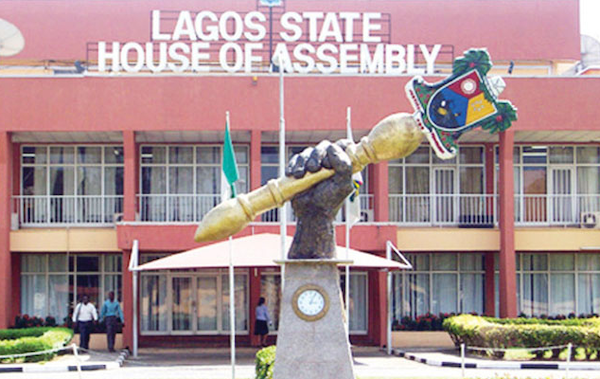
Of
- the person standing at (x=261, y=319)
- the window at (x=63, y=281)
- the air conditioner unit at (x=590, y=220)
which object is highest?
the air conditioner unit at (x=590, y=220)

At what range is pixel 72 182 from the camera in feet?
88.2

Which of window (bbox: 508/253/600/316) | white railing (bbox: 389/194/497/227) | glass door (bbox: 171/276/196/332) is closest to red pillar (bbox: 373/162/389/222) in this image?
white railing (bbox: 389/194/497/227)

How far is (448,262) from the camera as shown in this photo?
2766 centimetres

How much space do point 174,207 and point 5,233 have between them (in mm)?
4586

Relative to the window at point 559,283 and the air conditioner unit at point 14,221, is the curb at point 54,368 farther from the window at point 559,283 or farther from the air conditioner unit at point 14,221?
the window at point 559,283

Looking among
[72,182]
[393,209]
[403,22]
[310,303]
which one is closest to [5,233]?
[72,182]

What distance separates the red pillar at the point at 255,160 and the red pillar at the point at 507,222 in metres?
6.32

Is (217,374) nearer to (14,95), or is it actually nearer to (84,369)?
(84,369)

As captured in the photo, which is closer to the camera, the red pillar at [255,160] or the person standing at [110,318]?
the person standing at [110,318]

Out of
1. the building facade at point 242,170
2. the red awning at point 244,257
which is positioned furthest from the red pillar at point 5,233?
the red awning at point 244,257

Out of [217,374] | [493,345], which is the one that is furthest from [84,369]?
[493,345]

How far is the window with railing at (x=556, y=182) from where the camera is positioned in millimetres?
27344

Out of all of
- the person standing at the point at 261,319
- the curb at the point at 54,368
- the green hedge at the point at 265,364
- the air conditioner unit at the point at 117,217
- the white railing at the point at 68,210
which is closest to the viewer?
the green hedge at the point at 265,364

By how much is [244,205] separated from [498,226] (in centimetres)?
1549
